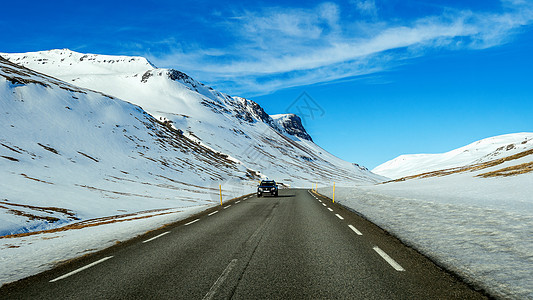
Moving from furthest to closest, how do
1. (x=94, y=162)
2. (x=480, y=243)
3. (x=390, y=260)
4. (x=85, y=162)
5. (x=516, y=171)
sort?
(x=94, y=162), (x=85, y=162), (x=516, y=171), (x=480, y=243), (x=390, y=260)

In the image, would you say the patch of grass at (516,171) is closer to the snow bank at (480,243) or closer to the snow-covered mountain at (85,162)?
the snow bank at (480,243)

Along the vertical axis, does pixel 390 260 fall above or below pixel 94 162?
below

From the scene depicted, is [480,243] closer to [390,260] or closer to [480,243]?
[480,243]

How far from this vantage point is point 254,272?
5.51 m

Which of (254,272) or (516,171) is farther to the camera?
(516,171)

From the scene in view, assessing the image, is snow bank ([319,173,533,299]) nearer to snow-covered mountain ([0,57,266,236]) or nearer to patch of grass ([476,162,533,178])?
patch of grass ([476,162,533,178])

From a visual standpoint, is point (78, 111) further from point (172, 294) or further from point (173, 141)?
point (172, 294)

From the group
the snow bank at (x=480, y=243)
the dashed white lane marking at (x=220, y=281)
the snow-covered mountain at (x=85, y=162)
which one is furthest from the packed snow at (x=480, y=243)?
the snow-covered mountain at (x=85, y=162)

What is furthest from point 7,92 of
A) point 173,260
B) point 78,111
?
point 173,260

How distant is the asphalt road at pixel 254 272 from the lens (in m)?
4.54

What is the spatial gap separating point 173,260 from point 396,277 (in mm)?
4490

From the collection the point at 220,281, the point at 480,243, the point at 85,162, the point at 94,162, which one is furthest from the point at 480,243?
the point at 94,162

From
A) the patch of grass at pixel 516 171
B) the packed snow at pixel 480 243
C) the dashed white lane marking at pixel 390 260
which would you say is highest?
the patch of grass at pixel 516 171

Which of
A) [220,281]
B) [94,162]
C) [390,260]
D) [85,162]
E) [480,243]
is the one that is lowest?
[220,281]
